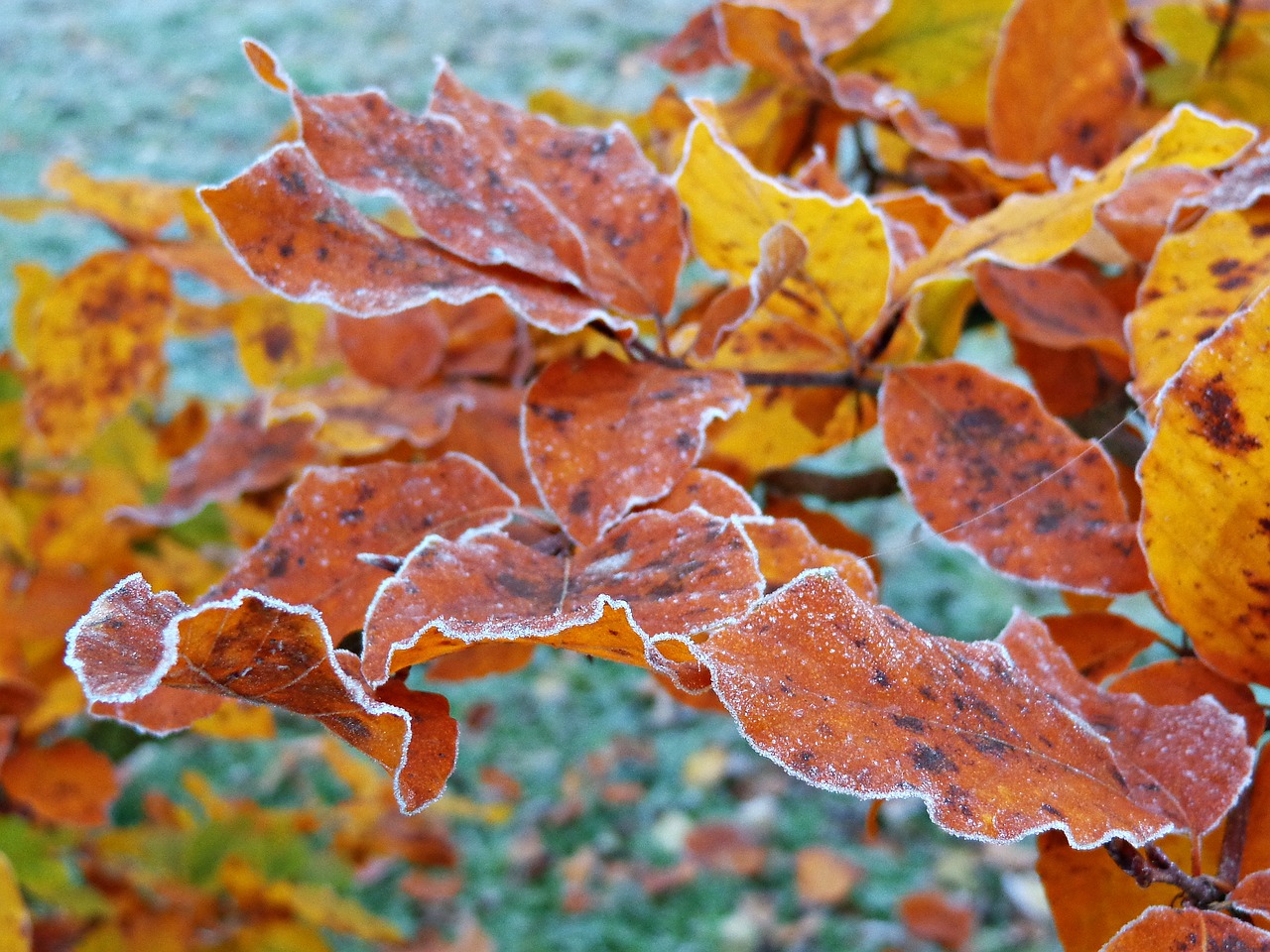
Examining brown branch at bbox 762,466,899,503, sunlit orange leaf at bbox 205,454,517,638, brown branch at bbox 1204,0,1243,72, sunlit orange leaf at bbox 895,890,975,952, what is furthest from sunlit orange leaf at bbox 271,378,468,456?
sunlit orange leaf at bbox 895,890,975,952

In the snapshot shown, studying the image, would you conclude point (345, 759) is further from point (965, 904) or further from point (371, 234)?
point (371, 234)

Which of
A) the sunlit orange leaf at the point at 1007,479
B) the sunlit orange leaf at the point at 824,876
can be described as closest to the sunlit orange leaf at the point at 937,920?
the sunlit orange leaf at the point at 824,876

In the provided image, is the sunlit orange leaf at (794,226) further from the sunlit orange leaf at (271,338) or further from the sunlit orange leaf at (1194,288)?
the sunlit orange leaf at (271,338)

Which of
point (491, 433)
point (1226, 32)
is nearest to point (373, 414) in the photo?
point (491, 433)

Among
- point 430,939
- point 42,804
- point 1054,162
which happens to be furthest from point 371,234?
point 430,939

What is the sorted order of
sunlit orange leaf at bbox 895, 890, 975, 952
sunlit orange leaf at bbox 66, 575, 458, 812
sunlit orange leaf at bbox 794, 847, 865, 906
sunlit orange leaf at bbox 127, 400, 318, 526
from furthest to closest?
sunlit orange leaf at bbox 794, 847, 865, 906 < sunlit orange leaf at bbox 895, 890, 975, 952 < sunlit orange leaf at bbox 127, 400, 318, 526 < sunlit orange leaf at bbox 66, 575, 458, 812

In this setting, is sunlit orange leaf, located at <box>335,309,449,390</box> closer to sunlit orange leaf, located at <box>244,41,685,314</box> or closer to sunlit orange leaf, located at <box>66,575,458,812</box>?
sunlit orange leaf, located at <box>244,41,685,314</box>
